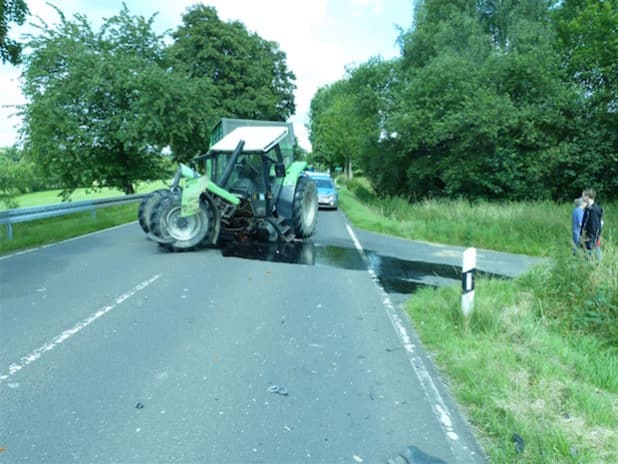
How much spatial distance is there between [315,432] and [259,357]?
5.04 ft

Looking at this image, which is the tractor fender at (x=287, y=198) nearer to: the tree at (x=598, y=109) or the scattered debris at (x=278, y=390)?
the scattered debris at (x=278, y=390)

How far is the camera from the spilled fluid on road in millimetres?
A: 8797

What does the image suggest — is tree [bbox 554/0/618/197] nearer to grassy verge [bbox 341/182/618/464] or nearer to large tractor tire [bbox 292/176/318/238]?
large tractor tire [bbox 292/176/318/238]

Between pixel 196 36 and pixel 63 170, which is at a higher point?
pixel 196 36

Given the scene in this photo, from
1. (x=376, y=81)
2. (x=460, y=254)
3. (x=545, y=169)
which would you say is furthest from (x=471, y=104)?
(x=460, y=254)

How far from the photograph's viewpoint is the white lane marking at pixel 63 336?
4.63 m

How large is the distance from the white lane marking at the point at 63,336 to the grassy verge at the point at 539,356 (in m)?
3.91

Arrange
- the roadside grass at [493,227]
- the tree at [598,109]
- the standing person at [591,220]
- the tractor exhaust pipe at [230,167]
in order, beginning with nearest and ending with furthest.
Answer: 1. the standing person at [591,220]
2. the tractor exhaust pipe at [230,167]
3. the roadside grass at [493,227]
4. the tree at [598,109]

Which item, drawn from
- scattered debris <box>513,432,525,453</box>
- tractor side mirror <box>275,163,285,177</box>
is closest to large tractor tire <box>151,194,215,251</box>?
tractor side mirror <box>275,163,285,177</box>

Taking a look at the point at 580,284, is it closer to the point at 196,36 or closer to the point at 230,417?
the point at 230,417

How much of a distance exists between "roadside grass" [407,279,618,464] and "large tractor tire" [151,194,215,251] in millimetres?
5724

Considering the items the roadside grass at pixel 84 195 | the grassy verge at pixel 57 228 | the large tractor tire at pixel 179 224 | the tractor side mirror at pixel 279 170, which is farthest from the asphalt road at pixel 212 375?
the roadside grass at pixel 84 195

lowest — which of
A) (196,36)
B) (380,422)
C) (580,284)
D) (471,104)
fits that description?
(380,422)

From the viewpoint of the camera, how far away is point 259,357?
5027 mm
